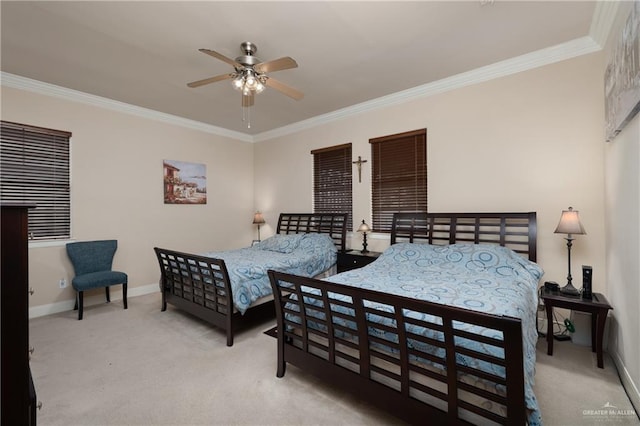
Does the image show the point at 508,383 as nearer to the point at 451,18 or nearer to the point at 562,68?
the point at 451,18

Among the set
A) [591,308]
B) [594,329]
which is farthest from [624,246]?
[594,329]

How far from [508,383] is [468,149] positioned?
9.62 feet

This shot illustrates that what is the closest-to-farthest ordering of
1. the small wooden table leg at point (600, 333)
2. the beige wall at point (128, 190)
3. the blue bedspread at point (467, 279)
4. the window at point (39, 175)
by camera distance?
the blue bedspread at point (467, 279) < the small wooden table leg at point (600, 333) < the window at point (39, 175) < the beige wall at point (128, 190)

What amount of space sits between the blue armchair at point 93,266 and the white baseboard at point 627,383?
517 centimetres

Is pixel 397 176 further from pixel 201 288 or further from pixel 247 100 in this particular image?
pixel 201 288

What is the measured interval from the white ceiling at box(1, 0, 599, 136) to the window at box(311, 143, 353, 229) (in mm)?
1222

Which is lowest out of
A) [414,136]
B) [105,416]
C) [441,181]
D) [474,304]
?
[105,416]

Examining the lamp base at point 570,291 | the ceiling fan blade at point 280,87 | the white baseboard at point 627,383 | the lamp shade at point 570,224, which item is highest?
the ceiling fan blade at point 280,87

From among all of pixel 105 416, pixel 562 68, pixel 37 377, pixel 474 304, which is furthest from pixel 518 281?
pixel 37 377

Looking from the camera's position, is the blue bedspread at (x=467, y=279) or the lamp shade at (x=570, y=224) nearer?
the blue bedspread at (x=467, y=279)

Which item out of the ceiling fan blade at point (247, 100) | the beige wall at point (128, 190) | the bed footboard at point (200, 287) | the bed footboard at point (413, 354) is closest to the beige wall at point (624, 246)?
the bed footboard at point (413, 354)

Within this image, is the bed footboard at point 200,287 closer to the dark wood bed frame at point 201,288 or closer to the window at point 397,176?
the dark wood bed frame at point 201,288

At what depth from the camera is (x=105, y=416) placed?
194cm

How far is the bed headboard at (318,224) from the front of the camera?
4728 millimetres
